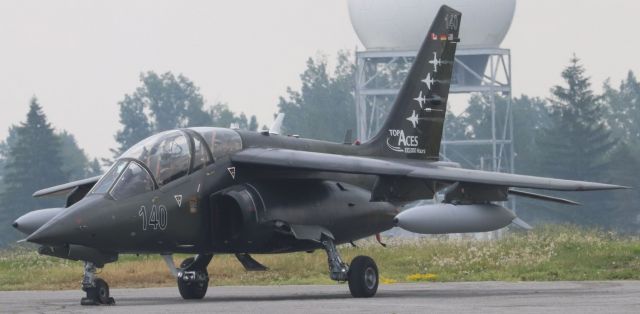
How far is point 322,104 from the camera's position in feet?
456

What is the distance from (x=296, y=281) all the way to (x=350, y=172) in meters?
6.97

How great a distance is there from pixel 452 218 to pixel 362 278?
1.89 m

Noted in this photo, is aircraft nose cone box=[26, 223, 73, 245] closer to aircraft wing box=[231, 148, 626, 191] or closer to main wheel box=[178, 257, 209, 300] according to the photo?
aircraft wing box=[231, 148, 626, 191]

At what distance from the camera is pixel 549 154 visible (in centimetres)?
10462

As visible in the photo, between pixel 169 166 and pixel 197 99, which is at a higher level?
pixel 197 99

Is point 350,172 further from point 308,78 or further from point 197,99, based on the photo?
point 308,78

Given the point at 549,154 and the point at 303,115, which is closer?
the point at 549,154

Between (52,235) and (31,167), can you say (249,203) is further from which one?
(31,167)

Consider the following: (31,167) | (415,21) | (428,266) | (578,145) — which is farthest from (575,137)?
(428,266)

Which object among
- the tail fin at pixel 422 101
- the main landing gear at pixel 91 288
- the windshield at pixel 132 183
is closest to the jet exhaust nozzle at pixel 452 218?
the tail fin at pixel 422 101

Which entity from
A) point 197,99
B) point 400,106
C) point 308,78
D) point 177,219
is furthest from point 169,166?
point 308,78

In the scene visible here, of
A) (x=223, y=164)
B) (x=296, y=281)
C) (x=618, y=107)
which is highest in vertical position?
(x=618, y=107)

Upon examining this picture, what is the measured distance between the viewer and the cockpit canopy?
23000 millimetres

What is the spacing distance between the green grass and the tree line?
44.7 metres
